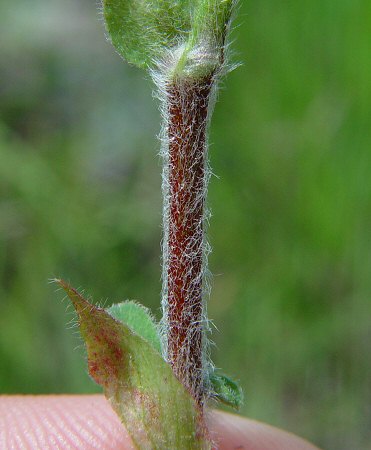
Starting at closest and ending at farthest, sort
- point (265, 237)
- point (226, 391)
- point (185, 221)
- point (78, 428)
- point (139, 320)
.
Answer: point (185, 221) < point (226, 391) < point (139, 320) < point (78, 428) < point (265, 237)

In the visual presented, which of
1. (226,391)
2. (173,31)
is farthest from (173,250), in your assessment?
(173,31)

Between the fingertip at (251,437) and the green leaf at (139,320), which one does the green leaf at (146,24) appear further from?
the fingertip at (251,437)

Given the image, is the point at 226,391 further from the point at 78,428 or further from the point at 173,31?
the point at 78,428

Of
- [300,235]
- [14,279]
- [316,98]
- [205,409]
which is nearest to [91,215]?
[14,279]

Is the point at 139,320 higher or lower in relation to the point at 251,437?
higher

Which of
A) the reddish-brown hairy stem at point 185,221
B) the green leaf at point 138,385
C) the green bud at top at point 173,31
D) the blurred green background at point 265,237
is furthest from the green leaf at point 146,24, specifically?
the blurred green background at point 265,237

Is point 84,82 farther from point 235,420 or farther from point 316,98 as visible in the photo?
point 235,420

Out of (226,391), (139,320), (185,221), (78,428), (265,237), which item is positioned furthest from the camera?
(265,237)
